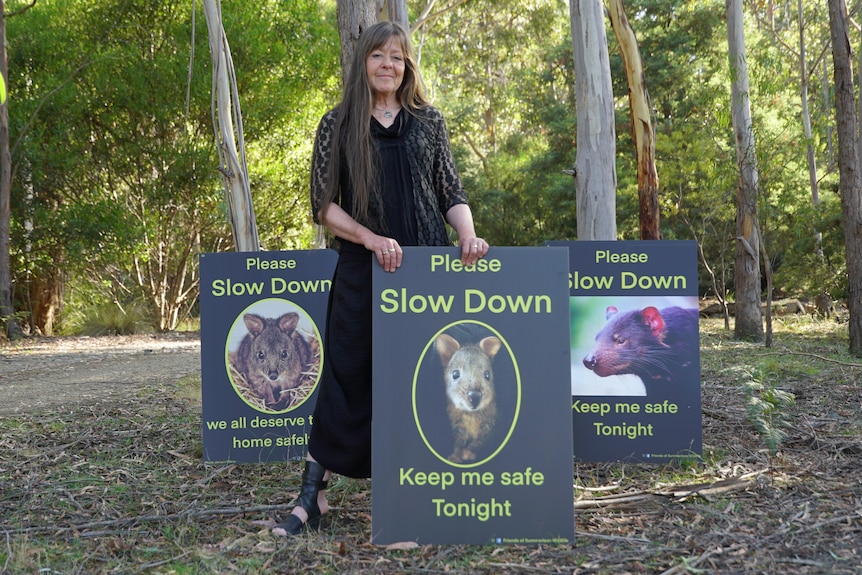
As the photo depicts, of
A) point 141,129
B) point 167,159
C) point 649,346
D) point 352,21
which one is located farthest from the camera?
point 141,129

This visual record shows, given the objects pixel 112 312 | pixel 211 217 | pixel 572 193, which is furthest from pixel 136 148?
pixel 572 193

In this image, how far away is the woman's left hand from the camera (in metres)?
3.05

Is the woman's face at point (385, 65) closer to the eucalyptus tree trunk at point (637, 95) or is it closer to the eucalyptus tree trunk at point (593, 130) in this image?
the eucalyptus tree trunk at point (593, 130)

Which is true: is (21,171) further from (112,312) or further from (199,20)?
(199,20)

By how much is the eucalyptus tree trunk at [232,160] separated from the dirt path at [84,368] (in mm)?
1729

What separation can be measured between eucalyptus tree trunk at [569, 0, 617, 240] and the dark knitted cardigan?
3050mm

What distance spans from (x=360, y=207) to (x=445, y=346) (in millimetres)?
597

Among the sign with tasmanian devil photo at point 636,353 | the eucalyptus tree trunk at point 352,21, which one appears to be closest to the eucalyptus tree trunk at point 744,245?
the eucalyptus tree trunk at point 352,21

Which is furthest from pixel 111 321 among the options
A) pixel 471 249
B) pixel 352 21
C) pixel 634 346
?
pixel 471 249

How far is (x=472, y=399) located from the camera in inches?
123

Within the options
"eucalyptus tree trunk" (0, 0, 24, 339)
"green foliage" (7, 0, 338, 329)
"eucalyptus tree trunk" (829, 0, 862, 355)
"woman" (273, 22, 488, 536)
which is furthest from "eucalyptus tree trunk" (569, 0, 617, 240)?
"green foliage" (7, 0, 338, 329)

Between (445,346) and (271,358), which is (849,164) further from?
(445,346)

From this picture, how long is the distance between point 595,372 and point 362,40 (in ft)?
6.86

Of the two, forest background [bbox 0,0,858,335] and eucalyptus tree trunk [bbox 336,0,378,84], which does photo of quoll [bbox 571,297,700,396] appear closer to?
eucalyptus tree trunk [bbox 336,0,378,84]
